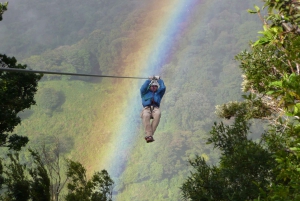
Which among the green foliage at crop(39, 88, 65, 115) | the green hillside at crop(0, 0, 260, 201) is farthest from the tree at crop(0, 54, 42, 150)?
the green foliage at crop(39, 88, 65, 115)

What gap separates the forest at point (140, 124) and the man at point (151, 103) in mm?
2553

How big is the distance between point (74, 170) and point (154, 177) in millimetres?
100127

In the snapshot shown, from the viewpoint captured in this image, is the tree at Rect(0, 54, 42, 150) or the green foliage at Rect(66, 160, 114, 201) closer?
the tree at Rect(0, 54, 42, 150)

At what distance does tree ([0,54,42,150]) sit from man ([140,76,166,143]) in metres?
5.12

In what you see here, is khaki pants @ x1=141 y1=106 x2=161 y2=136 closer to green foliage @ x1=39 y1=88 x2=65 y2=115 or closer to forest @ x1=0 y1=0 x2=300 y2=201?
forest @ x1=0 y1=0 x2=300 y2=201

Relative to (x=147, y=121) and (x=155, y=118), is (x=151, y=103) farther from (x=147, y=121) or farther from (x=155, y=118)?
(x=147, y=121)

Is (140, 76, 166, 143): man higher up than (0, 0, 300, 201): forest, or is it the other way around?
(0, 0, 300, 201): forest

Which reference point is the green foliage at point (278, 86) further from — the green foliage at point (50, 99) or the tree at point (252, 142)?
the green foliage at point (50, 99)

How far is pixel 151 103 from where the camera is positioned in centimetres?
868

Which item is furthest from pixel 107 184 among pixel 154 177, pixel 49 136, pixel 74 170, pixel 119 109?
pixel 119 109

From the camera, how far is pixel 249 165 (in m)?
12.5

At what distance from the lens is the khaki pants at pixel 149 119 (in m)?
8.07

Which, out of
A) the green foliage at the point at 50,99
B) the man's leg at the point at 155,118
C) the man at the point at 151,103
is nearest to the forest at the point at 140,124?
the green foliage at the point at 50,99

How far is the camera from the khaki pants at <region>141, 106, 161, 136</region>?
807 cm
